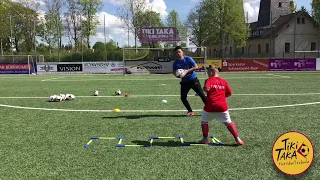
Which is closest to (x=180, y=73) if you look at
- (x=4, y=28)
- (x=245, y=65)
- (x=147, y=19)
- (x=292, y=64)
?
(x=245, y=65)

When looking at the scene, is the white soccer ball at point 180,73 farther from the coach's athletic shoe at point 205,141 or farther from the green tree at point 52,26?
the green tree at point 52,26

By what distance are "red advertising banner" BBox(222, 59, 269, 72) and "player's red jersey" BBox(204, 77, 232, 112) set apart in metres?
30.7

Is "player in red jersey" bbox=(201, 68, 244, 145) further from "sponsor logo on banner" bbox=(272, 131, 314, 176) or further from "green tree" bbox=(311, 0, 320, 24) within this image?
"green tree" bbox=(311, 0, 320, 24)

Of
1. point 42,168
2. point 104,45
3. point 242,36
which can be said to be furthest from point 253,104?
point 242,36

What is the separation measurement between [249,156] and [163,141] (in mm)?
1583

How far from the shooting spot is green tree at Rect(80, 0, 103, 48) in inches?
1860

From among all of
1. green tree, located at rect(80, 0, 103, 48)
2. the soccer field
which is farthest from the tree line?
the soccer field

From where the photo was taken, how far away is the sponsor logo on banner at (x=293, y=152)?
272 cm

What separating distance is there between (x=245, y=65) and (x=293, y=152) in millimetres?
34090

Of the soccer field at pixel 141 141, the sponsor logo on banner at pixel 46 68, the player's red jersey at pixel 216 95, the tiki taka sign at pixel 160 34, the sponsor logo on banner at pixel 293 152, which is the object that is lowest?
the soccer field at pixel 141 141

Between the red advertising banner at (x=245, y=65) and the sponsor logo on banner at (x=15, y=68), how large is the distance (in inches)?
890

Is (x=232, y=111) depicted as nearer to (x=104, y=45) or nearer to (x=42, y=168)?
(x=42, y=168)

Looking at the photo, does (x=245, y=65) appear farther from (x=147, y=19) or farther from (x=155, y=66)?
(x=147, y=19)

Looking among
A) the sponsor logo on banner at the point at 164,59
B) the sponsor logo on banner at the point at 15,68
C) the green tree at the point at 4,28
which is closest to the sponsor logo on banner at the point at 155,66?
the sponsor logo on banner at the point at 164,59
